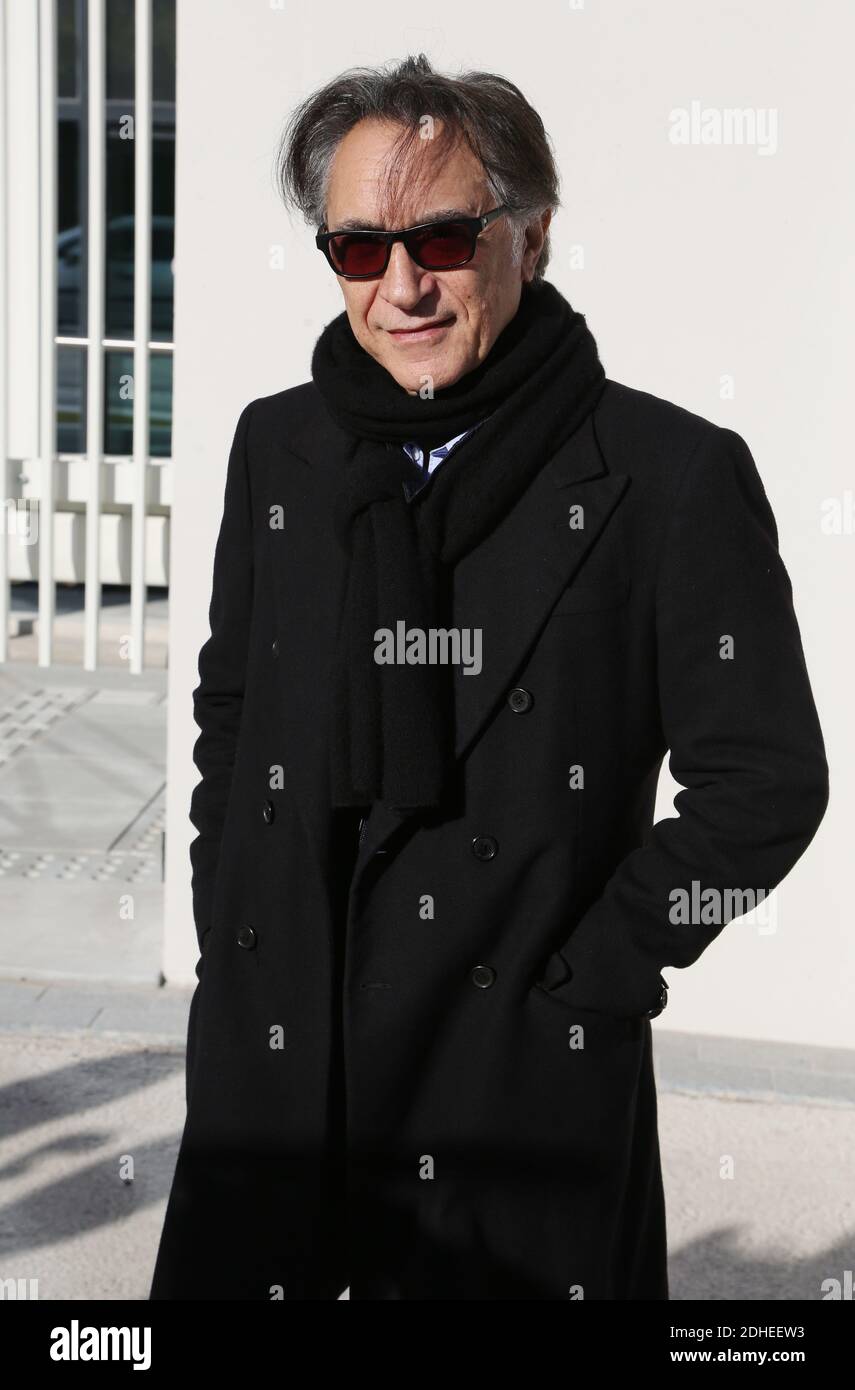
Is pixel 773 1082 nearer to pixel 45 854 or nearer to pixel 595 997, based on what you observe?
pixel 595 997

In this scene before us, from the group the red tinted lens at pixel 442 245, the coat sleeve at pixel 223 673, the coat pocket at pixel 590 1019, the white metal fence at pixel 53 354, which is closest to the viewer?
the red tinted lens at pixel 442 245

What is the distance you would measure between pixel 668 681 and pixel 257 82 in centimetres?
266

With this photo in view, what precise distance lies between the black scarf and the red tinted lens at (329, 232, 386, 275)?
0.16 meters

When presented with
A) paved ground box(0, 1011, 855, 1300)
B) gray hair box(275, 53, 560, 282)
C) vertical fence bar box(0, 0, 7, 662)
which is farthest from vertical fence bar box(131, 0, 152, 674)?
gray hair box(275, 53, 560, 282)

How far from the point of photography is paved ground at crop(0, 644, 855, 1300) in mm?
3479

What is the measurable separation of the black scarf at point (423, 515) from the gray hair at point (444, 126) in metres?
0.16

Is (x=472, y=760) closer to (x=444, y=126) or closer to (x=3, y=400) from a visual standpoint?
(x=444, y=126)

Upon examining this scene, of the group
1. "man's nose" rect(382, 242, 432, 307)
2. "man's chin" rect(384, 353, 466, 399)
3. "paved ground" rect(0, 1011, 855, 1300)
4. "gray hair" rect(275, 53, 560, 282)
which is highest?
"gray hair" rect(275, 53, 560, 282)

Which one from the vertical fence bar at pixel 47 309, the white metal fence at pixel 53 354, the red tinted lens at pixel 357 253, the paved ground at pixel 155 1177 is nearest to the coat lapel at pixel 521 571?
the red tinted lens at pixel 357 253

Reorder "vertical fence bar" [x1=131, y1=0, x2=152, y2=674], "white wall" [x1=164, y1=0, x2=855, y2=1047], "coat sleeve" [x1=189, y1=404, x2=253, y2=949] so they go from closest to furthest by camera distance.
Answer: "coat sleeve" [x1=189, y1=404, x2=253, y2=949] → "white wall" [x1=164, y1=0, x2=855, y2=1047] → "vertical fence bar" [x1=131, y1=0, x2=152, y2=674]

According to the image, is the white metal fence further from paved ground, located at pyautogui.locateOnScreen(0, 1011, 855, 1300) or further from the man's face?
the man's face

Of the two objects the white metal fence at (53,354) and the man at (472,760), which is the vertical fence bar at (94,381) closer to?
the white metal fence at (53,354)

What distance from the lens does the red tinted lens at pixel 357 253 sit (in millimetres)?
2061

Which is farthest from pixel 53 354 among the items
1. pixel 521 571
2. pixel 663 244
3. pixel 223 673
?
pixel 521 571
